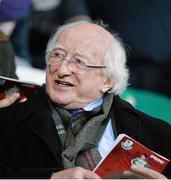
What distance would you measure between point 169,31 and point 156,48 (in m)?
0.33

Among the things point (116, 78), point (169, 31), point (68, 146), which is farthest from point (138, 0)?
point (68, 146)

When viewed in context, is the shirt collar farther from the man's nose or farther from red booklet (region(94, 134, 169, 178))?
red booklet (region(94, 134, 169, 178))

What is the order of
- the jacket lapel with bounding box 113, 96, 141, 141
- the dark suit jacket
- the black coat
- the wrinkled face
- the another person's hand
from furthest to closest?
the black coat
the another person's hand
the jacket lapel with bounding box 113, 96, 141, 141
the wrinkled face
the dark suit jacket

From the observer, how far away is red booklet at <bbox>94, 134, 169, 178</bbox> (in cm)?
229

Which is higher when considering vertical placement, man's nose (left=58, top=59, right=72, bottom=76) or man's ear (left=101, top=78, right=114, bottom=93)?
man's nose (left=58, top=59, right=72, bottom=76)

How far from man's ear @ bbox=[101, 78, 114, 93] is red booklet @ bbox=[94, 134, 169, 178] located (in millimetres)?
416

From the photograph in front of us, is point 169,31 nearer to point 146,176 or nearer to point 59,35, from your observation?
point 59,35

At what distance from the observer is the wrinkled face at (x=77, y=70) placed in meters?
2.54

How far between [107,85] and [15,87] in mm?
478

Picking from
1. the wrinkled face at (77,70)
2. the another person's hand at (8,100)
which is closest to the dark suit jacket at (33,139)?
the wrinkled face at (77,70)

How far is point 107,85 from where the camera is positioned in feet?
8.75

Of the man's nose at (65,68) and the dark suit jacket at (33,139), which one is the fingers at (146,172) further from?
the man's nose at (65,68)

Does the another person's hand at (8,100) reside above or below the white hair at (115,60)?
below

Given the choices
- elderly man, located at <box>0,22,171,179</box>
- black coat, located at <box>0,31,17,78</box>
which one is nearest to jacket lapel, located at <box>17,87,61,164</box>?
elderly man, located at <box>0,22,171,179</box>
